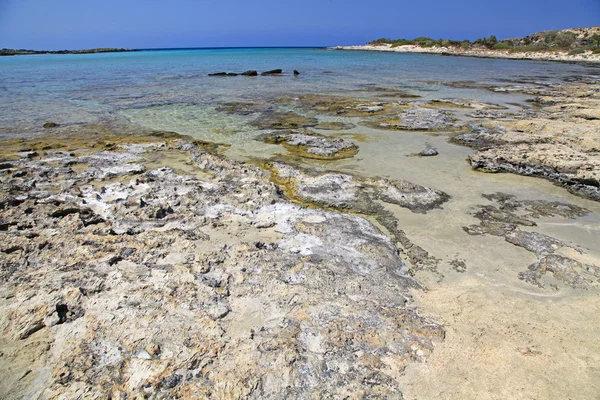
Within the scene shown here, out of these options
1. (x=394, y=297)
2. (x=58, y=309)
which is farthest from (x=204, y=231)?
(x=394, y=297)

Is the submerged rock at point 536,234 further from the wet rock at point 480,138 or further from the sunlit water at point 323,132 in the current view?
the wet rock at point 480,138

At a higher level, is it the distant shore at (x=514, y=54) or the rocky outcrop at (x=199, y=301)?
the distant shore at (x=514, y=54)

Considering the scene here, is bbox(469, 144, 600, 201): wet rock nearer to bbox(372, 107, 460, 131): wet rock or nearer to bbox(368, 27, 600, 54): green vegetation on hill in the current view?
bbox(372, 107, 460, 131): wet rock

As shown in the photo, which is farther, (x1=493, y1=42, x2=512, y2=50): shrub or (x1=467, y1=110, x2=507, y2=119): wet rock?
(x1=493, y1=42, x2=512, y2=50): shrub

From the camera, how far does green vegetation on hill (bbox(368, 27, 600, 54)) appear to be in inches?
1882

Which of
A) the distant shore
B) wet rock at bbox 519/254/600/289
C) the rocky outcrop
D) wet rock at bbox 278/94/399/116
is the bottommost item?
wet rock at bbox 519/254/600/289

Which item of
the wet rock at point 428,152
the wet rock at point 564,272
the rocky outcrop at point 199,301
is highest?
the wet rock at point 428,152

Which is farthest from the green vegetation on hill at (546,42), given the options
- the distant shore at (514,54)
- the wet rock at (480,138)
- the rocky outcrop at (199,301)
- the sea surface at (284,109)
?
Answer: the rocky outcrop at (199,301)

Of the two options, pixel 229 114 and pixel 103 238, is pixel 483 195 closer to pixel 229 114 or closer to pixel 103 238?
pixel 103 238

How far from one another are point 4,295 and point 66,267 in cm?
50

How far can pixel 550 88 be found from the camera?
18062 millimetres

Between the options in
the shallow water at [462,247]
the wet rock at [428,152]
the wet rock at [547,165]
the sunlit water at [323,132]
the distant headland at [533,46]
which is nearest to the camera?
the shallow water at [462,247]

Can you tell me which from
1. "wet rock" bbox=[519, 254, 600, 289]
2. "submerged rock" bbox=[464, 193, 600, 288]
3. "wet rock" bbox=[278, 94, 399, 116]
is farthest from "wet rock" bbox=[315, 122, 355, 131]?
"wet rock" bbox=[519, 254, 600, 289]

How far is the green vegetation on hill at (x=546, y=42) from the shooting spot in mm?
47794
